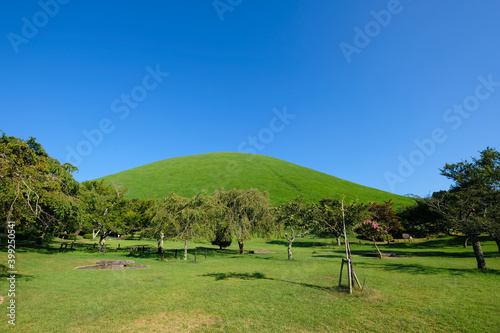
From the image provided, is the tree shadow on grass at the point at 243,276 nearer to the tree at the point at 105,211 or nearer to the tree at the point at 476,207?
the tree at the point at 476,207

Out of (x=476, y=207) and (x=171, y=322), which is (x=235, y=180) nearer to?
(x=476, y=207)

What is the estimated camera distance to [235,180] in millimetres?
111562

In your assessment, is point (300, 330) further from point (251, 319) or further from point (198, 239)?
point (198, 239)

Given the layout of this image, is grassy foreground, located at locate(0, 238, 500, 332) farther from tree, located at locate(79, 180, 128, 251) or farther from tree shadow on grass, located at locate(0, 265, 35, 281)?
tree, located at locate(79, 180, 128, 251)

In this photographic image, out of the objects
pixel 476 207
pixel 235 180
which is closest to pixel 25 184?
pixel 476 207

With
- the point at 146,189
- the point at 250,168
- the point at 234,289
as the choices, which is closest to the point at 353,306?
the point at 234,289

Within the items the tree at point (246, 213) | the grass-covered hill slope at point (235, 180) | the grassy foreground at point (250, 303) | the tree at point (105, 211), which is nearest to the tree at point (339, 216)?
the grassy foreground at point (250, 303)

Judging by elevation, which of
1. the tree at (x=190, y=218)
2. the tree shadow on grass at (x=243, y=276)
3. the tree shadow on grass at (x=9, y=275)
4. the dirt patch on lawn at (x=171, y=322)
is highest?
the tree at (x=190, y=218)

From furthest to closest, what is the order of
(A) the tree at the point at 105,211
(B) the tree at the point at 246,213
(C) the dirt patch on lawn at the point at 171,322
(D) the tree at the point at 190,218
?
(A) the tree at the point at 105,211 < (B) the tree at the point at 246,213 < (D) the tree at the point at 190,218 < (C) the dirt patch on lawn at the point at 171,322

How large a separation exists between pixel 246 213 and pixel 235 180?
249 ft

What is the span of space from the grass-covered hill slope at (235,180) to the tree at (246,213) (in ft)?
176

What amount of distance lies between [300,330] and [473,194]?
80.1 ft

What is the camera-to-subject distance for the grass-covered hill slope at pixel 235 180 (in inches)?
3925

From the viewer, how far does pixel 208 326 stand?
9.16 metres
